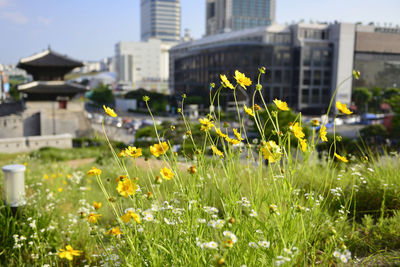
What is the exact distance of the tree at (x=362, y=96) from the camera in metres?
45.0

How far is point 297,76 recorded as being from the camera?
47.7 m

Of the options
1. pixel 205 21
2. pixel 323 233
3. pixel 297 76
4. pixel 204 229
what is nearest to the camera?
pixel 204 229

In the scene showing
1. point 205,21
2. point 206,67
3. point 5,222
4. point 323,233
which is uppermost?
point 205,21

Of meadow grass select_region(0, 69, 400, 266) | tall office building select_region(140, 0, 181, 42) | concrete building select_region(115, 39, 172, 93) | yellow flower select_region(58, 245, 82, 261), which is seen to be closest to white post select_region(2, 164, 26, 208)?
meadow grass select_region(0, 69, 400, 266)

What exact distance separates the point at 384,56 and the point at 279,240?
183ft

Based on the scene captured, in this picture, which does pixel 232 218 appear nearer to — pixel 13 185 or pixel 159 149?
pixel 159 149

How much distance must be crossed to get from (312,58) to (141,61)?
86.6 meters

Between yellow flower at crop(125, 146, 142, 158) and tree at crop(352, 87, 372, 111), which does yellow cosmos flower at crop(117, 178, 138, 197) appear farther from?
tree at crop(352, 87, 372, 111)

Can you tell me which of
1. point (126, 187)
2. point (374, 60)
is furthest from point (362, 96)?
point (126, 187)

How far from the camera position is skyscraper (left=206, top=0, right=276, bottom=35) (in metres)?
130

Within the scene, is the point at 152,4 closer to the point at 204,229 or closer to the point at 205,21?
the point at 205,21

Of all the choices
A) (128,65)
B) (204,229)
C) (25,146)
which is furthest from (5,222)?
(128,65)

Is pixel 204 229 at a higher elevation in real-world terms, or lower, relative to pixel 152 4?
lower

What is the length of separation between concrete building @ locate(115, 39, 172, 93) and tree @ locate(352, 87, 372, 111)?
Answer: 8026 cm
